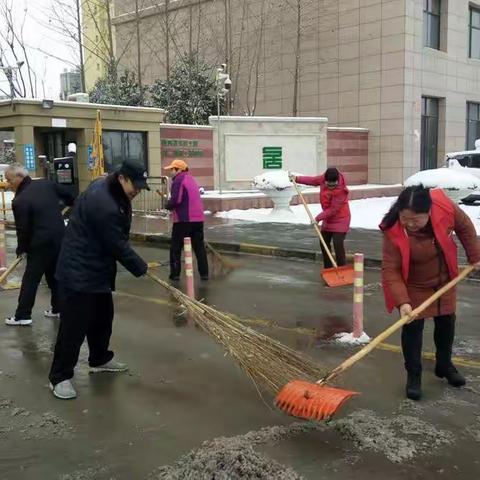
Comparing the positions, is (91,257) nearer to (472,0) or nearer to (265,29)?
(265,29)

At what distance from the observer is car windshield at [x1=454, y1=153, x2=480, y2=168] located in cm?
1825

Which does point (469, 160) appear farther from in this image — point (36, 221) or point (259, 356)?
point (259, 356)

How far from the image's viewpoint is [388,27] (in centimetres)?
2288

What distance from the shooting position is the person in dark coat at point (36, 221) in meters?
6.03

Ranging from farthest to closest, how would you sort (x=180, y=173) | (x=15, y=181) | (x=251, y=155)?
(x=251, y=155) < (x=180, y=173) < (x=15, y=181)

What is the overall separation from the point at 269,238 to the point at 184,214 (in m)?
4.00

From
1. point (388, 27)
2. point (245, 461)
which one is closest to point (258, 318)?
point (245, 461)

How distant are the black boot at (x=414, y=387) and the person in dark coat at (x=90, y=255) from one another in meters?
2.03

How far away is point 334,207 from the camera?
831 cm

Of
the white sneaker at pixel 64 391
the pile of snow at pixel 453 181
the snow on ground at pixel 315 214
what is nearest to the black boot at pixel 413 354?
the white sneaker at pixel 64 391

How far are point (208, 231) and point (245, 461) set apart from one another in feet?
33.7

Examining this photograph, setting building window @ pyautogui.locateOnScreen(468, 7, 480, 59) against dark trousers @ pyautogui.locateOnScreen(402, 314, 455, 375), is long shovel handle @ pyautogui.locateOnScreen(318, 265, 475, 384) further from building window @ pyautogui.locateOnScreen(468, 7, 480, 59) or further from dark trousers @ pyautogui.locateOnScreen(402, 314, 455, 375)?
building window @ pyautogui.locateOnScreen(468, 7, 480, 59)

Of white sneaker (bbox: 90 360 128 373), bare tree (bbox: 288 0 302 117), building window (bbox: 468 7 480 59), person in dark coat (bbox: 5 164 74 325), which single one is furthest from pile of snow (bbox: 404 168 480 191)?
building window (bbox: 468 7 480 59)

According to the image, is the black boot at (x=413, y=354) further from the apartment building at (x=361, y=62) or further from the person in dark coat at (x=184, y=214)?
the apartment building at (x=361, y=62)
